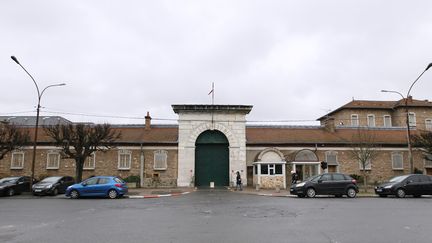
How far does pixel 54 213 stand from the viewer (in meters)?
13.2

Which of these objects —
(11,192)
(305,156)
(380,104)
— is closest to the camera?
(11,192)

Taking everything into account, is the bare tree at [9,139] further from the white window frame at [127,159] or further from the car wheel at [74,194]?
the car wheel at [74,194]

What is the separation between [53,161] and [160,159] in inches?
393

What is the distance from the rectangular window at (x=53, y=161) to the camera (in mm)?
30859

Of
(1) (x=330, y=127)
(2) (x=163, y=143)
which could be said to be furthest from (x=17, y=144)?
(1) (x=330, y=127)

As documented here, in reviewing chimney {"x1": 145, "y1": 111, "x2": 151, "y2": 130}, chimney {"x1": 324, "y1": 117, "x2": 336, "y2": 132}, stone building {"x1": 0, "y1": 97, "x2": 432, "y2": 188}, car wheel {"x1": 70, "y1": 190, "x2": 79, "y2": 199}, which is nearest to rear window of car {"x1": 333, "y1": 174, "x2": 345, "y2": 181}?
stone building {"x1": 0, "y1": 97, "x2": 432, "y2": 188}

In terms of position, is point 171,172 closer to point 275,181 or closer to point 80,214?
point 275,181

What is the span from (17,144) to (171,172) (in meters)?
12.7

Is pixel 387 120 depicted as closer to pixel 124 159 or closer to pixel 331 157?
pixel 331 157

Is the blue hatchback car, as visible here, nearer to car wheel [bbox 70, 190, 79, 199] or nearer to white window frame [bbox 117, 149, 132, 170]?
car wheel [bbox 70, 190, 79, 199]

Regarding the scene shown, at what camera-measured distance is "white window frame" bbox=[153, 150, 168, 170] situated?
30828 mm

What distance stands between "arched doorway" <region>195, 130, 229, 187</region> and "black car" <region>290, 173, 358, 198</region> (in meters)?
11.0

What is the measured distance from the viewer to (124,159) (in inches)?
1220

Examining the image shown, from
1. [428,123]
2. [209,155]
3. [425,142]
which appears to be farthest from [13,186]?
[428,123]
